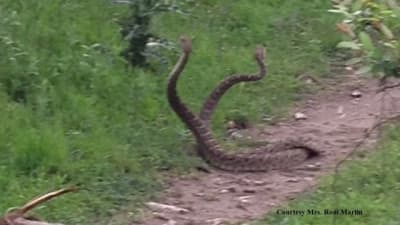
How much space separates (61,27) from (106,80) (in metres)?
0.92

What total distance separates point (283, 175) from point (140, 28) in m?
1.96

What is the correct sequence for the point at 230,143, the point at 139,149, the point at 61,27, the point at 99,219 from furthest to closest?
the point at 61,27, the point at 230,143, the point at 139,149, the point at 99,219

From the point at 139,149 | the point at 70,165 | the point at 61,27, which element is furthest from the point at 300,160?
the point at 61,27

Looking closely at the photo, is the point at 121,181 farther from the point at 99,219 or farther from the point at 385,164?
the point at 385,164

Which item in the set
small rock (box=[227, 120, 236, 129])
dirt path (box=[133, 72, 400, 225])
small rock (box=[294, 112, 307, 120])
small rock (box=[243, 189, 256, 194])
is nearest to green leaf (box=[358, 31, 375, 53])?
dirt path (box=[133, 72, 400, 225])

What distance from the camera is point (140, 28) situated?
888 centimetres

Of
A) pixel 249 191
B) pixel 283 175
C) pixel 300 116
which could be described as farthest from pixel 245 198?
pixel 300 116

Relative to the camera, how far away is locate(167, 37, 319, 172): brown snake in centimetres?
771

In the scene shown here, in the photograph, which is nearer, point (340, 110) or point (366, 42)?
point (366, 42)

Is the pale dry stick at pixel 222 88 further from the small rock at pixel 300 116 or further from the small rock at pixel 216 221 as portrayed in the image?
the small rock at pixel 216 221

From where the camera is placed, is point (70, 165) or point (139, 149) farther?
Result: point (139, 149)

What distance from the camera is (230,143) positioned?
8203 mm

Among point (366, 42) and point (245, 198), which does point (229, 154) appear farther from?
point (366, 42)

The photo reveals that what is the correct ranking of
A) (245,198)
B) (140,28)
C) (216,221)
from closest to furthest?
1. (216,221)
2. (245,198)
3. (140,28)
